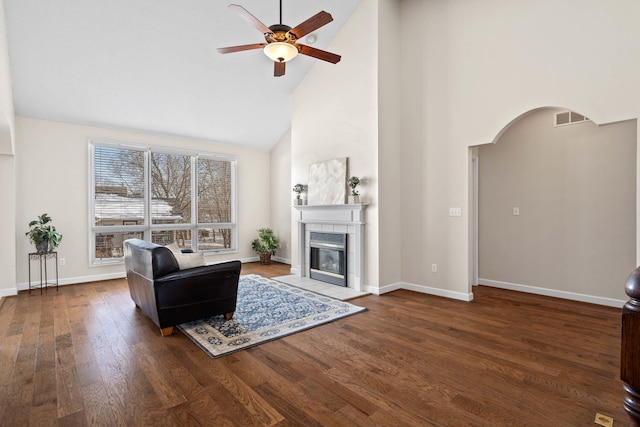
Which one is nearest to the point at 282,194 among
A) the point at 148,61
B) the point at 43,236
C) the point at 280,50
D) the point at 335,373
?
the point at 148,61

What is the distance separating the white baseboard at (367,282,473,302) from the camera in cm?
433

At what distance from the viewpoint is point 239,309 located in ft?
12.8

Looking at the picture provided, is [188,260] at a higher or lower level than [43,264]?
higher

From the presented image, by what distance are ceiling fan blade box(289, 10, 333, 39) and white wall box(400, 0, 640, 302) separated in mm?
2375

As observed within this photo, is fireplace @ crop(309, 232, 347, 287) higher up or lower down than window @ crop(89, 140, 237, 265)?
lower down

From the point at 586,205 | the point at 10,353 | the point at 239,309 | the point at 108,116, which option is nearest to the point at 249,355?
the point at 239,309

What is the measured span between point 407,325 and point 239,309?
78.2 inches

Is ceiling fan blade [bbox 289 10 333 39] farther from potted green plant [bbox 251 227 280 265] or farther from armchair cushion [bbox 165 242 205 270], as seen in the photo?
potted green plant [bbox 251 227 280 265]

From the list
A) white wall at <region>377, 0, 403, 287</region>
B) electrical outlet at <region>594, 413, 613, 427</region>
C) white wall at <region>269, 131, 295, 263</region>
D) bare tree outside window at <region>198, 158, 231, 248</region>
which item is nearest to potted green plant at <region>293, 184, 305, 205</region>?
white wall at <region>269, 131, 295, 263</region>

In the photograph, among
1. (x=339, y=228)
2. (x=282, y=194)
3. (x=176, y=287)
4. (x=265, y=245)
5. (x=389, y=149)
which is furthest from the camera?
(x=282, y=194)

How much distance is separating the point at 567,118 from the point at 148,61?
5.90 metres

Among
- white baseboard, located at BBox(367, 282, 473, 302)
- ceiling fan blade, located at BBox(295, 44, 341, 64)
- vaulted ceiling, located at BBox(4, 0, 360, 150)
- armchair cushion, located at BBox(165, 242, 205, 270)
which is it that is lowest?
white baseboard, located at BBox(367, 282, 473, 302)

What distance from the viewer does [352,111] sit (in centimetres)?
505

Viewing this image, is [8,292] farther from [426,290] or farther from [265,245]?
[426,290]
